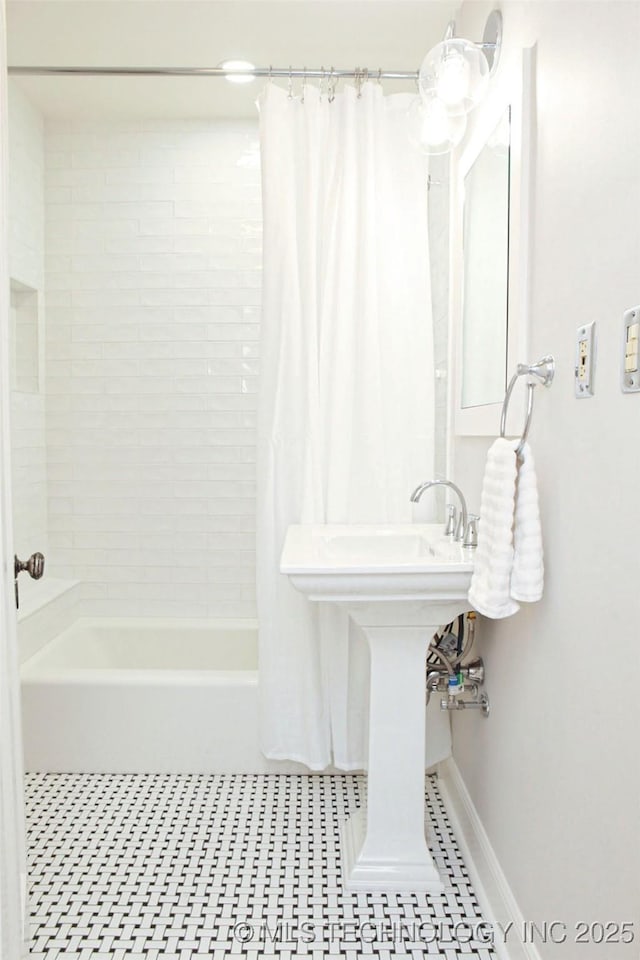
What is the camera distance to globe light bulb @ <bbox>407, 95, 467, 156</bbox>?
2.01 m

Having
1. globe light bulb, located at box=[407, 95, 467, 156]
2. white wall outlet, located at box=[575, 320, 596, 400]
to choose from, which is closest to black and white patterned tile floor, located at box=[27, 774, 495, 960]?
white wall outlet, located at box=[575, 320, 596, 400]

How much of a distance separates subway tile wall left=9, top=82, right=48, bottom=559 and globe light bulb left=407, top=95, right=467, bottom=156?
169 cm

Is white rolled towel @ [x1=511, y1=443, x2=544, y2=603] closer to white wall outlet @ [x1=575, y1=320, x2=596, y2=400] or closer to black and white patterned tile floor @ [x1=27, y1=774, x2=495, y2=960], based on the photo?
white wall outlet @ [x1=575, y1=320, x2=596, y2=400]

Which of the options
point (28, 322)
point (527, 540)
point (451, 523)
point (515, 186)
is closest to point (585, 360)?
point (527, 540)

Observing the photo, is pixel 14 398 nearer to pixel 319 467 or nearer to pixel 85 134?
pixel 85 134

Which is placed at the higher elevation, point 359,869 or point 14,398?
point 14,398

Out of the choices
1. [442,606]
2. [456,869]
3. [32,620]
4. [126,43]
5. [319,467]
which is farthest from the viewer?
[32,620]

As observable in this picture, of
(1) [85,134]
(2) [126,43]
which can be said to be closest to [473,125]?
(2) [126,43]

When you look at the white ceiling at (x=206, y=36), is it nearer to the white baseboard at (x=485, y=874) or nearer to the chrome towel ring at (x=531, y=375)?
the chrome towel ring at (x=531, y=375)

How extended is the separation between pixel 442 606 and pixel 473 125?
139 centimetres

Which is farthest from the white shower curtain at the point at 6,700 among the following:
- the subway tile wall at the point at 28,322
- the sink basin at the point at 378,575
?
the subway tile wall at the point at 28,322

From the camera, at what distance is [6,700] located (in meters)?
1.50

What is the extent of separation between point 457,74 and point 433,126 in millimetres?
191

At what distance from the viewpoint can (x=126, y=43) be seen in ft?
8.50
